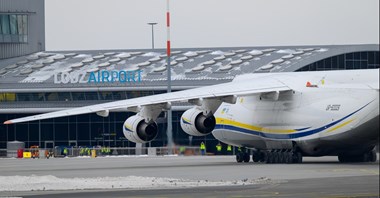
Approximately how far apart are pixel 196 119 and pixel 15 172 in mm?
8317

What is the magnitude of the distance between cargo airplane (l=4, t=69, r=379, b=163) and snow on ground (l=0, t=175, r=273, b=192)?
23.4ft


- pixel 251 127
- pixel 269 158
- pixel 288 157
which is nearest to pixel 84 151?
pixel 251 127

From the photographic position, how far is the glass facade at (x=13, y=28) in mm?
82375

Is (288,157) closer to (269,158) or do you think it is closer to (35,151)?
(269,158)

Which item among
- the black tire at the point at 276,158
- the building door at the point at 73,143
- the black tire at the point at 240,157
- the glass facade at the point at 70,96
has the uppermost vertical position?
the glass facade at the point at 70,96

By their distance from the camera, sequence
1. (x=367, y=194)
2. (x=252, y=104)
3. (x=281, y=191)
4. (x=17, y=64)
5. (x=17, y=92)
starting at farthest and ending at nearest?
1. (x=17, y=64)
2. (x=17, y=92)
3. (x=252, y=104)
4. (x=281, y=191)
5. (x=367, y=194)

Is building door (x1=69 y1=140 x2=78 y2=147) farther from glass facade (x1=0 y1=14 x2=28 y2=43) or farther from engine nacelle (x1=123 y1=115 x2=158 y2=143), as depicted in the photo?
engine nacelle (x1=123 y1=115 x2=158 y2=143)

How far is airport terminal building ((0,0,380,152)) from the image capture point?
74750mm

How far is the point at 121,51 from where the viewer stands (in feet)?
282

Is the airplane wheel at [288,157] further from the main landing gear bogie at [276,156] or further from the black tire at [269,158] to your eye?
the black tire at [269,158]

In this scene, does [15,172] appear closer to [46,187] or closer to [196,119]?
[196,119]

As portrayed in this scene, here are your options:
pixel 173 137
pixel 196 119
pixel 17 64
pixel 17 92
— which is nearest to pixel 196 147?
pixel 173 137

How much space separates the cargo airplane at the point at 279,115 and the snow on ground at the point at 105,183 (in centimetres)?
713

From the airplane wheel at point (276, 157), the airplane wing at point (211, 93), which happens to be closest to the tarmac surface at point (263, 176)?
the airplane wheel at point (276, 157)
